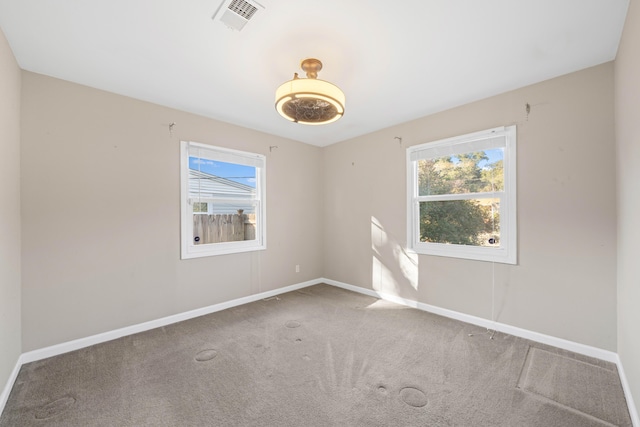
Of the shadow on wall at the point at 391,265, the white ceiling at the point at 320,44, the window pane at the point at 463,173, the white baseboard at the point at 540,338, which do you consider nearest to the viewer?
the white ceiling at the point at 320,44

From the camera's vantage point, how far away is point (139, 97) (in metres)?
2.89

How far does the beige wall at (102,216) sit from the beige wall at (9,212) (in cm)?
13

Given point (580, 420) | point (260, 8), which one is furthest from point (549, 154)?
point (260, 8)

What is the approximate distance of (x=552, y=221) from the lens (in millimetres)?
2553

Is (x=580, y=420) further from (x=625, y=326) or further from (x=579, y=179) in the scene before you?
(x=579, y=179)

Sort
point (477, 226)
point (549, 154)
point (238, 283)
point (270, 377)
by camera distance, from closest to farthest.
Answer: point (270, 377), point (549, 154), point (477, 226), point (238, 283)

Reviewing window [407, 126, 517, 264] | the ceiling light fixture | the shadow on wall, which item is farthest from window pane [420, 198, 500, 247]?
the ceiling light fixture

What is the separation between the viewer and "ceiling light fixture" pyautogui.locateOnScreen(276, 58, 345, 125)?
192cm

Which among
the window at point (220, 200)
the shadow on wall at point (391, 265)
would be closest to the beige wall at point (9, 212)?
the window at point (220, 200)

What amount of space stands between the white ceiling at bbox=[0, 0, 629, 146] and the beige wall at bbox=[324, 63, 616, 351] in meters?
0.24

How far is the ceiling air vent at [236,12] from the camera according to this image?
1.67 metres

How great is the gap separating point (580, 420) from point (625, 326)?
83 cm

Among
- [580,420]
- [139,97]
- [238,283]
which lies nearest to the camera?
[580,420]

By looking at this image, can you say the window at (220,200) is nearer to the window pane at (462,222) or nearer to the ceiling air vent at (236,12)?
the ceiling air vent at (236,12)
